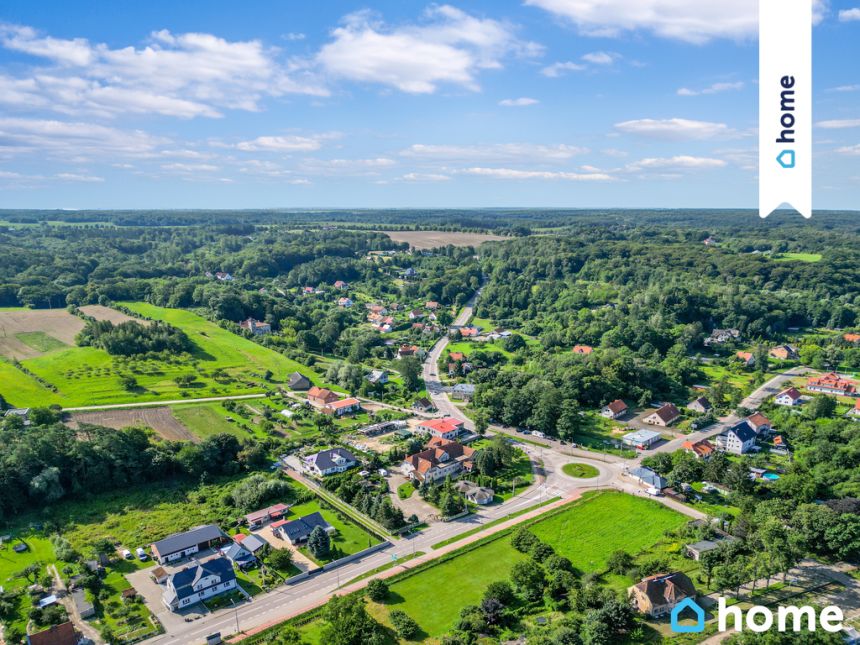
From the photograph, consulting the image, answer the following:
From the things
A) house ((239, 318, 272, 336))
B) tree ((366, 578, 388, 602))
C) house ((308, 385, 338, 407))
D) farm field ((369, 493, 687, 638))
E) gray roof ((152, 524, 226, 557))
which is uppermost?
house ((239, 318, 272, 336))

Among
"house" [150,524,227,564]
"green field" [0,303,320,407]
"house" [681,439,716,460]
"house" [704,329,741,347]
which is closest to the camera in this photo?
"house" [150,524,227,564]

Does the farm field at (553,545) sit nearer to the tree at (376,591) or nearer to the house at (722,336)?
the tree at (376,591)

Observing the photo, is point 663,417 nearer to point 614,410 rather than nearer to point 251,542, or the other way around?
point 614,410

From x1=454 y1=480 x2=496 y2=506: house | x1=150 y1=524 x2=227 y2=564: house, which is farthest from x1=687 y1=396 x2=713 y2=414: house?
x1=150 y1=524 x2=227 y2=564: house

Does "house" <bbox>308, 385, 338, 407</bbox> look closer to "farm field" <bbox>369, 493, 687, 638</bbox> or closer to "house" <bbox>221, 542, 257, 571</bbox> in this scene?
"house" <bbox>221, 542, 257, 571</bbox>

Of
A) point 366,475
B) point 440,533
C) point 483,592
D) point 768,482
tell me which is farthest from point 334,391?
point 768,482
